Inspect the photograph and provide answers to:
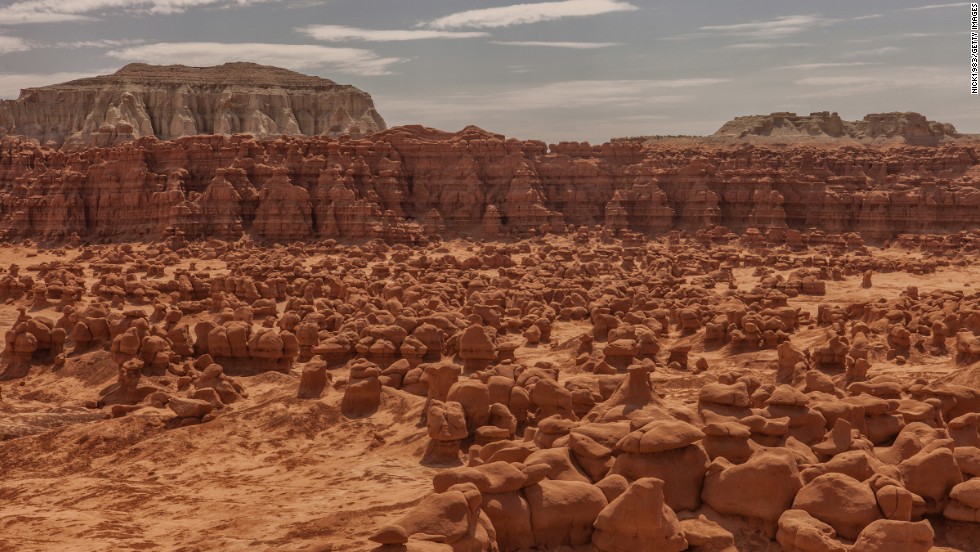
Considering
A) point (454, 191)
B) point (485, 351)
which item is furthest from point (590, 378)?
point (454, 191)

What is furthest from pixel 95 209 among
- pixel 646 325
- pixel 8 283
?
pixel 646 325

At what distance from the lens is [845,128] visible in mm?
62625

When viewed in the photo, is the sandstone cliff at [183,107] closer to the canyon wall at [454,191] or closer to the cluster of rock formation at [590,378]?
the canyon wall at [454,191]

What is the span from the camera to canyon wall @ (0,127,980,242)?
43.2 meters

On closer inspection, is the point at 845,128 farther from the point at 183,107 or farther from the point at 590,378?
the point at 590,378

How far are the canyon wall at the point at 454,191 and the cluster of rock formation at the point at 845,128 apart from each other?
9066 mm

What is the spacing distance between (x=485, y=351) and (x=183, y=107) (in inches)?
2429

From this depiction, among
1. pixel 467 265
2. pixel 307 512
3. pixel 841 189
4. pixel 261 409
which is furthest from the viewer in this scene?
pixel 841 189

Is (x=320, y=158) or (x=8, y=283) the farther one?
(x=320, y=158)

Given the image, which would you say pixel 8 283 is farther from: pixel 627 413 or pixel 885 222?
pixel 885 222

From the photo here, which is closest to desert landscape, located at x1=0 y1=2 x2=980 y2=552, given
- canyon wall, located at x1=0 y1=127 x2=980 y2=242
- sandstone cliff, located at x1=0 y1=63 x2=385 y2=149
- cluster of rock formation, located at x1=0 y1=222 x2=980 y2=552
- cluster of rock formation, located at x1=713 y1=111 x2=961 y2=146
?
cluster of rock formation, located at x1=0 y1=222 x2=980 y2=552

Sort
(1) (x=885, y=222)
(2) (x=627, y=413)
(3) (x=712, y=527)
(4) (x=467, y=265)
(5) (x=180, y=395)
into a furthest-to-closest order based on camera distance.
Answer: (1) (x=885, y=222) → (4) (x=467, y=265) → (5) (x=180, y=395) → (2) (x=627, y=413) → (3) (x=712, y=527)

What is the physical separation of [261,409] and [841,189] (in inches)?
1516

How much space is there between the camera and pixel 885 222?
43.2 m
